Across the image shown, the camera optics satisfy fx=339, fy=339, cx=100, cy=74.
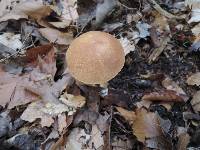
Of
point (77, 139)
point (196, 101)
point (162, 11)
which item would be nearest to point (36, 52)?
point (77, 139)

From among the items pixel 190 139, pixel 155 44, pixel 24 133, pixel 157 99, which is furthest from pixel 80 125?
pixel 155 44

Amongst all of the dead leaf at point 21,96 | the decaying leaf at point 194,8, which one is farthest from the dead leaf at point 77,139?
the decaying leaf at point 194,8

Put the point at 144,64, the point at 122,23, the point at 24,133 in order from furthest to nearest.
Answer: the point at 122,23 → the point at 144,64 → the point at 24,133

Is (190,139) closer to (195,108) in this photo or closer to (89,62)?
(195,108)

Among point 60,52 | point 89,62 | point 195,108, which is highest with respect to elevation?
point 89,62

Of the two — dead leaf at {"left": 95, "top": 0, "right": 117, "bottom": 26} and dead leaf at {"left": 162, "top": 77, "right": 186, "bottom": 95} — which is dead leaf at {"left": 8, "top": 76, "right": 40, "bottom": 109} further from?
dead leaf at {"left": 162, "top": 77, "right": 186, "bottom": 95}

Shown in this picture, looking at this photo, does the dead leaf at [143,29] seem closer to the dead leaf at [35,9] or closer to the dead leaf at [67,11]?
the dead leaf at [67,11]
